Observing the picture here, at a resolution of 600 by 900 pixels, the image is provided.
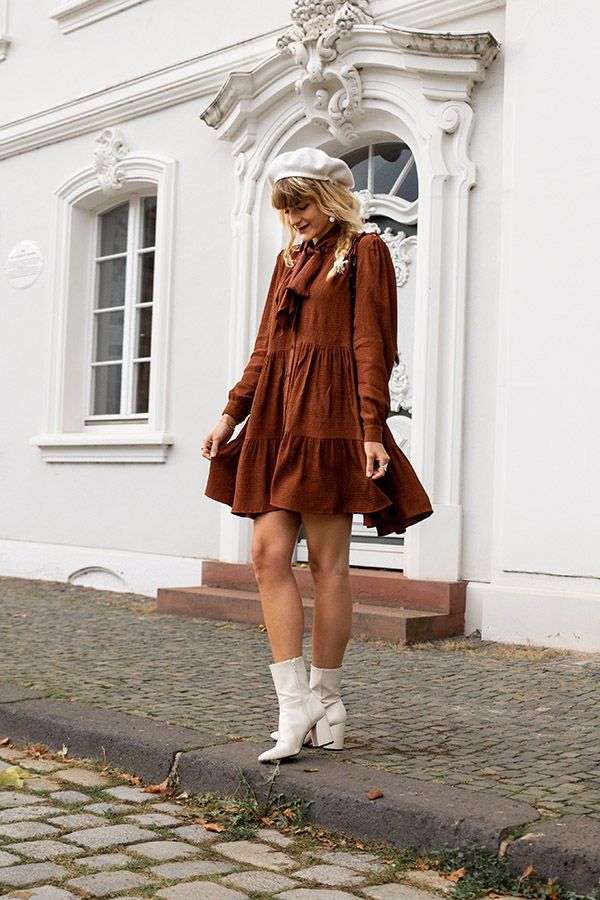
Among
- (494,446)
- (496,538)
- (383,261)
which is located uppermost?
(383,261)

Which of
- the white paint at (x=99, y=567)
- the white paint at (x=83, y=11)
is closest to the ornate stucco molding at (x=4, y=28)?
the white paint at (x=83, y=11)

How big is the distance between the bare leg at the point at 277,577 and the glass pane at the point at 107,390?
6433mm

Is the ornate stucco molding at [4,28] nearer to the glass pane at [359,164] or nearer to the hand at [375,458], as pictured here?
the glass pane at [359,164]

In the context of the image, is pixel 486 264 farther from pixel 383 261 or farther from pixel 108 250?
pixel 108 250

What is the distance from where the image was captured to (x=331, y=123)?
827 centimetres

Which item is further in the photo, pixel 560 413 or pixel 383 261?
pixel 560 413

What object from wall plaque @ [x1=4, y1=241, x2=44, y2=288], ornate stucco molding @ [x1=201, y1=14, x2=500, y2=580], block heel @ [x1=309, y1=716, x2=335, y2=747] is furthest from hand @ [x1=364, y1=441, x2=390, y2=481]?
wall plaque @ [x1=4, y1=241, x2=44, y2=288]

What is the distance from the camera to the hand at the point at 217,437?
13.7 feet

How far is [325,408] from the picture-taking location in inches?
157

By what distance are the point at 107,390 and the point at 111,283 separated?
0.90 metres

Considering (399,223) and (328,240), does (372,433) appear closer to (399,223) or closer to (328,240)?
(328,240)

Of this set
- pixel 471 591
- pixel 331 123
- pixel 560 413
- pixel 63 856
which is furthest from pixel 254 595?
pixel 63 856

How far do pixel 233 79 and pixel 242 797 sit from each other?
5.97 meters

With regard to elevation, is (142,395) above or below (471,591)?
above
